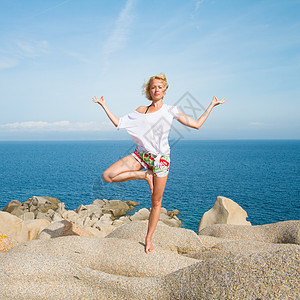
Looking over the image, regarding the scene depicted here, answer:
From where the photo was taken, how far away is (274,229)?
10.1m

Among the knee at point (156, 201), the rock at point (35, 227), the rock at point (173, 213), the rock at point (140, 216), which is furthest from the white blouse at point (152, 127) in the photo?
the rock at point (173, 213)

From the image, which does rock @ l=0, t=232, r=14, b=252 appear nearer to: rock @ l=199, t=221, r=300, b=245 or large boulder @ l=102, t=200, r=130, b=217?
rock @ l=199, t=221, r=300, b=245

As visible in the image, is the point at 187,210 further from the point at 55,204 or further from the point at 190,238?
the point at 190,238

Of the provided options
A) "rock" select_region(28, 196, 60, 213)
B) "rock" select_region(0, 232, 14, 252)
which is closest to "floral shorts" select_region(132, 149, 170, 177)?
"rock" select_region(0, 232, 14, 252)

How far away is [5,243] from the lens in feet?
27.0

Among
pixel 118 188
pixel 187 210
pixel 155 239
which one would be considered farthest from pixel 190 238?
pixel 118 188

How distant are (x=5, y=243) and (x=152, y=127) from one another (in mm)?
6168

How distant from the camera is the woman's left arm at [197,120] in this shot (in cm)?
550

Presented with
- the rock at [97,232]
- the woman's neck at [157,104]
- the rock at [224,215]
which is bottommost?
the rock at [97,232]

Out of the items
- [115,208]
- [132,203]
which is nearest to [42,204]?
[115,208]

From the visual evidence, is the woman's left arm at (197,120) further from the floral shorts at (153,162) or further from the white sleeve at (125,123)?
the white sleeve at (125,123)

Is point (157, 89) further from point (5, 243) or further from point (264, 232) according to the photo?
point (264, 232)

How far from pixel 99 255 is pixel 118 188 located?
36902 mm

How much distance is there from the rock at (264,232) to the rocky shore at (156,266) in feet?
0.11
